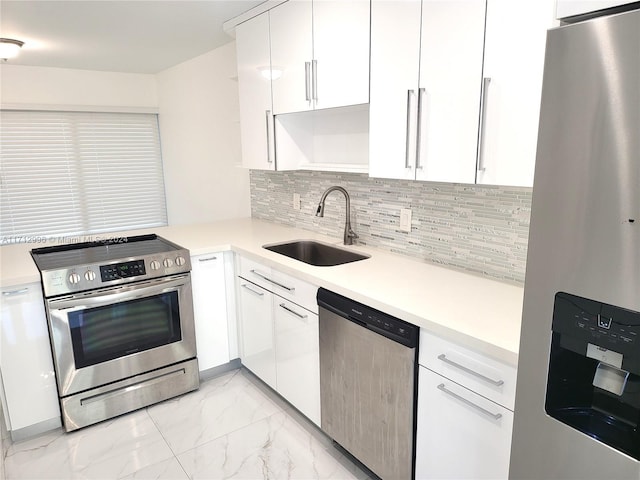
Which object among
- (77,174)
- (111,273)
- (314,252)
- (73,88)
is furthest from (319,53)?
(77,174)

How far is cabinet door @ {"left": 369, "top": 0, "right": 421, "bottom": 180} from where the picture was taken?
5.78 feet

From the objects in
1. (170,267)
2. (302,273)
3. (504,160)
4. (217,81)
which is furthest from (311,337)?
(217,81)

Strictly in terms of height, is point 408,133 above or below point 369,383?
above

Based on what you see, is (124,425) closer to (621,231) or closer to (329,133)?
(329,133)

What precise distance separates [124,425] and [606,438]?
94.1 inches

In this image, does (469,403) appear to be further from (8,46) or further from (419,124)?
(8,46)

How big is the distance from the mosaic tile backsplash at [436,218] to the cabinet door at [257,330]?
0.66 m

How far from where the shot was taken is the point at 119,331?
2.45 m

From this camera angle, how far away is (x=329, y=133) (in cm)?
274

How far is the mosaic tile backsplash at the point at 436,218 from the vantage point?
72.1 inches

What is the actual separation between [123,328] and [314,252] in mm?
1212

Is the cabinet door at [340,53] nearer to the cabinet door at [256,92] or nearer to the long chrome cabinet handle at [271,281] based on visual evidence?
the cabinet door at [256,92]

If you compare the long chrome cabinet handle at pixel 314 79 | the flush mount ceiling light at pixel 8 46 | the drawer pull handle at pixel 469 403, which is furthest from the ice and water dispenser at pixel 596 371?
the flush mount ceiling light at pixel 8 46

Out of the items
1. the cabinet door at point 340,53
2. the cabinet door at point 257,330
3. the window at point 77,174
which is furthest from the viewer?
the window at point 77,174
